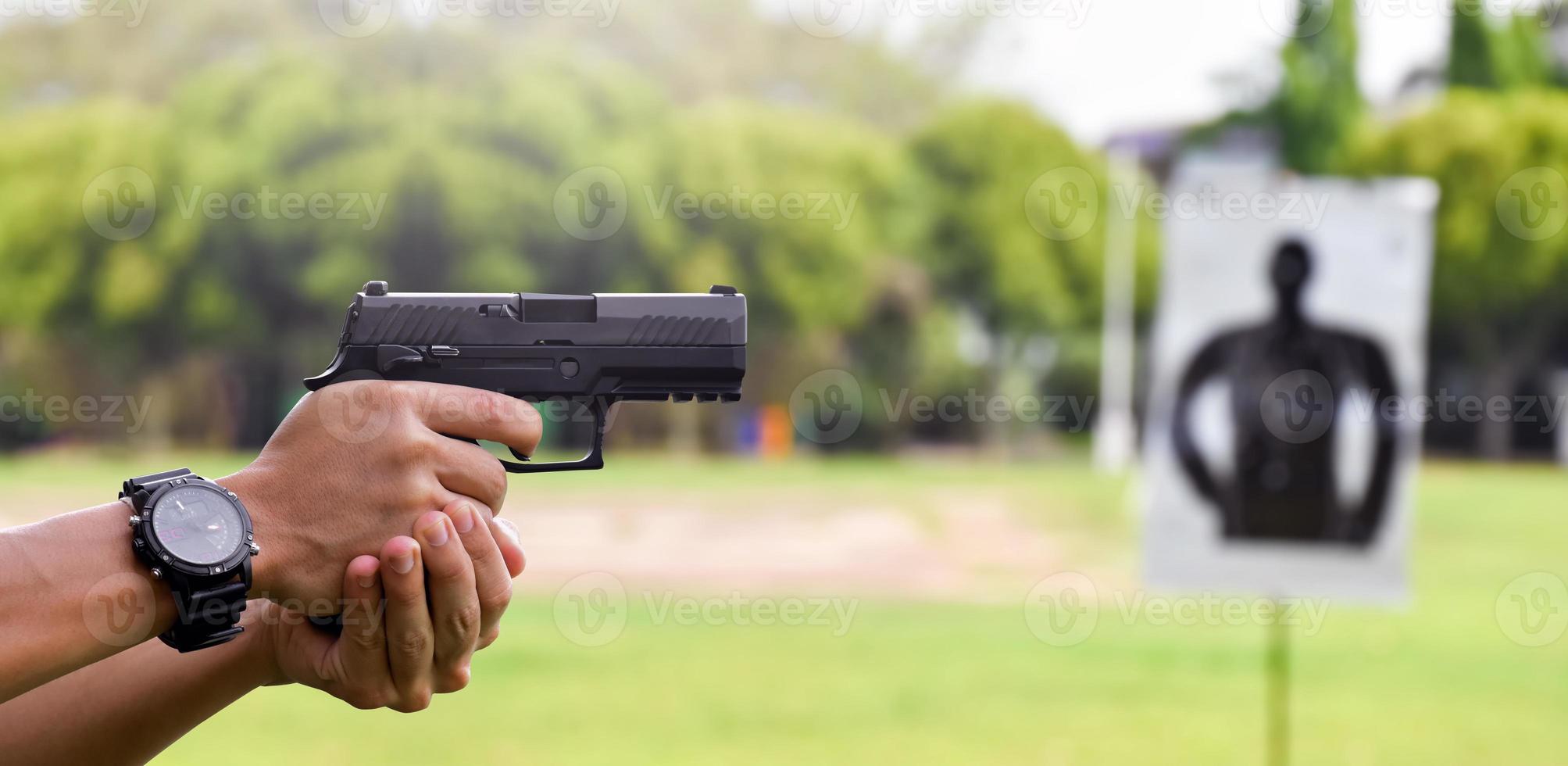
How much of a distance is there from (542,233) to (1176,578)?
30721mm

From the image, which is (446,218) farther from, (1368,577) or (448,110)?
(1368,577)

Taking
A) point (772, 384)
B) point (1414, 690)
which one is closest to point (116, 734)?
point (1414, 690)

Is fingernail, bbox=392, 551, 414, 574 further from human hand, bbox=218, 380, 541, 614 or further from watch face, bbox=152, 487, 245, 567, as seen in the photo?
watch face, bbox=152, 487, 245, 567

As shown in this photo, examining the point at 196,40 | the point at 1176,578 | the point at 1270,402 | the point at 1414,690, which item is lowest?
the point at 1414,690

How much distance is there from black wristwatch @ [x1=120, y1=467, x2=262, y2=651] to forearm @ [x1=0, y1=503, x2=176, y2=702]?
3 cm

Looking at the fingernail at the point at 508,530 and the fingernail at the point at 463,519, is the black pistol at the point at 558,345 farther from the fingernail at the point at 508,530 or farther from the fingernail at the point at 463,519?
the fingernail at the point at 463,519

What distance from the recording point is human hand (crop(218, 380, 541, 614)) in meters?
1.97

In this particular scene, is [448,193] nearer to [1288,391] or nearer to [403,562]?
[1288,391]

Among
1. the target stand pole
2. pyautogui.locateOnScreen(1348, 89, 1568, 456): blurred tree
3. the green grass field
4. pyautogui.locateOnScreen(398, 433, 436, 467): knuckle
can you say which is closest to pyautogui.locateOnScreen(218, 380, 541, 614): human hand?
pyautogui.locateOnScreen(398, 433, 436, 467): knuckle

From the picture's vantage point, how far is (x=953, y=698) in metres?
11.3

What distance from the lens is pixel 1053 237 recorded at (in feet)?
146

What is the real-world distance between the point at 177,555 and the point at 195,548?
0.02m

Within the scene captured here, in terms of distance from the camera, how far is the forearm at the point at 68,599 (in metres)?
Result: 1.68

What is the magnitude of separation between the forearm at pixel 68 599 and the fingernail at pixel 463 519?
436mm
